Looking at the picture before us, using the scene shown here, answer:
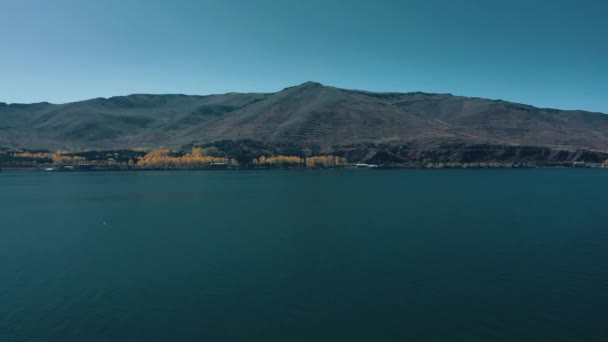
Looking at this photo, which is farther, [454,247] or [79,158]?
[79,158]

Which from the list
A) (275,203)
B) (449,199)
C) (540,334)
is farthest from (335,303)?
(449,199)

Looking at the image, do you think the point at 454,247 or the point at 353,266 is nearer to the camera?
the point at 353,266

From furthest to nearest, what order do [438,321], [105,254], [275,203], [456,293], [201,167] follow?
[201,167], [275,203], [105,254], [456,293], [438,321]

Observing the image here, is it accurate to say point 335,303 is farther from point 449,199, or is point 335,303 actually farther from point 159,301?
point 449,199

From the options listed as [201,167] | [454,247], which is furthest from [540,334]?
[201,167]

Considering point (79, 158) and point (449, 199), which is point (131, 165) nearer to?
point (79, 158)

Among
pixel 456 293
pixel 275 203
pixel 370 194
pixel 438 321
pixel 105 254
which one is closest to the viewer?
pixel 438 321
